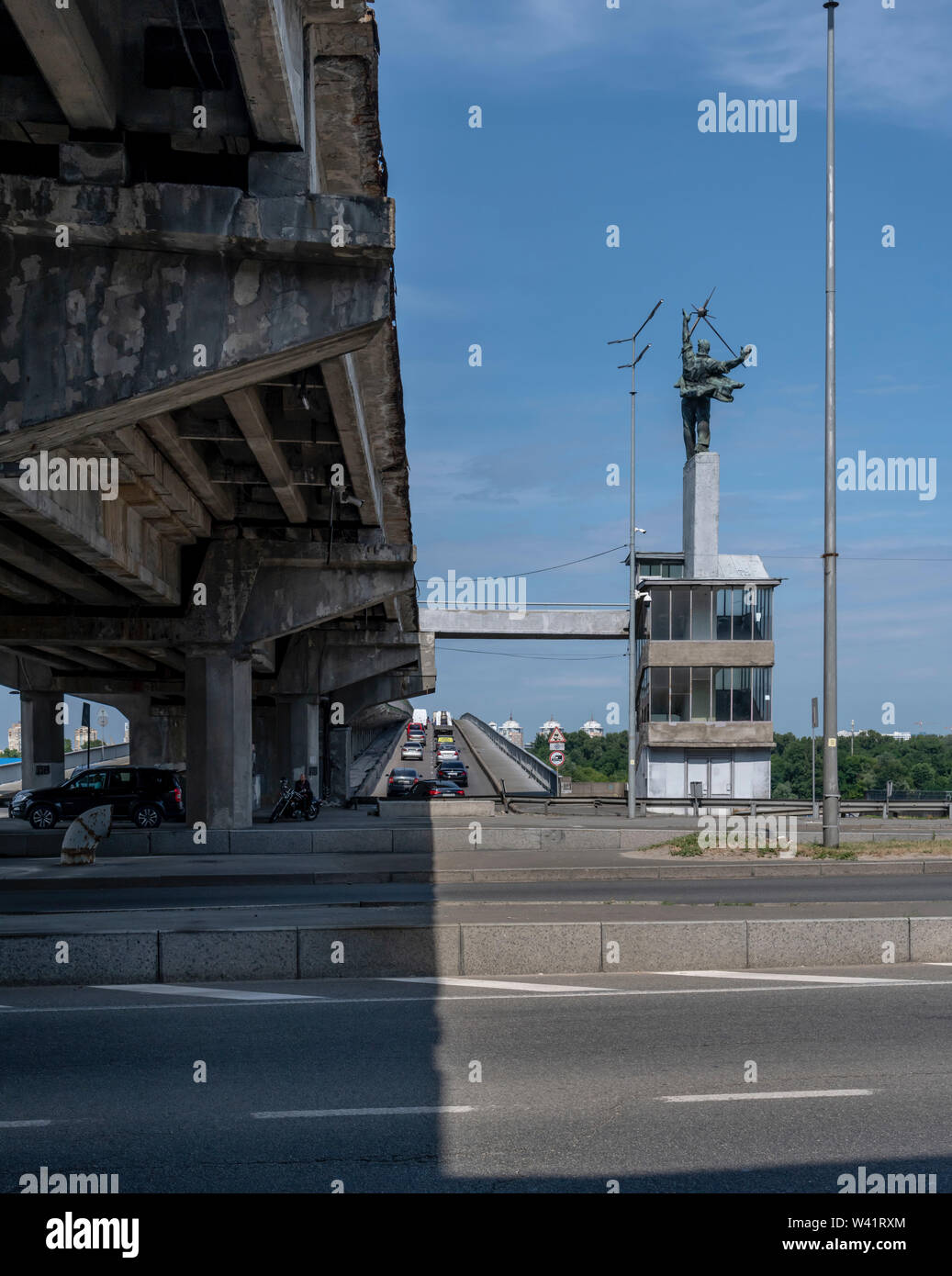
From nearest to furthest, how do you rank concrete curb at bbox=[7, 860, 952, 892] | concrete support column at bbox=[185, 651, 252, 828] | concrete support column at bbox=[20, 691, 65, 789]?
1. concrete curb at bbox=[7, 860, 952, 892]
2. concrete support column at bbox=[185, 651, 252, 828]
3. concrete support column at bbox=[20, 691, 65, 789]

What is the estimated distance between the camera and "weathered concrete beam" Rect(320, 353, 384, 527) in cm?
1393

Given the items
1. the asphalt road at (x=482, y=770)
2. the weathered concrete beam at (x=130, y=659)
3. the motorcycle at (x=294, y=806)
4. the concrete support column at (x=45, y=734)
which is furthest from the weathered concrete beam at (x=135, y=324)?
the concrete support column at (x=45, y=734)

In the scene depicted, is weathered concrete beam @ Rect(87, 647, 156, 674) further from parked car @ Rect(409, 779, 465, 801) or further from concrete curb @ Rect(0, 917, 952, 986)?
concrete curb @ Rect(0, 917, 952, 986)

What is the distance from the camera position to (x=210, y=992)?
34.8 ft

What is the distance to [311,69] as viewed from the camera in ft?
30.7

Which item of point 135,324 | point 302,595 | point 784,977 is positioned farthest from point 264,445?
point 302,595

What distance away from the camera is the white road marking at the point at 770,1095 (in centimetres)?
735

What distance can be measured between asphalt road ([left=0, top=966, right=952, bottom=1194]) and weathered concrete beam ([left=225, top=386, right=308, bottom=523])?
757 cm

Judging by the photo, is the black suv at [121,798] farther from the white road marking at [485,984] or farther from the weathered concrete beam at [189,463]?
the white road marking at [485,984]

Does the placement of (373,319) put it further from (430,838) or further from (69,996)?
(430,838)

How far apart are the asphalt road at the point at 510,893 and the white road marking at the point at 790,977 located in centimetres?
558

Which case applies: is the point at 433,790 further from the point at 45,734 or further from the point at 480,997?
the point at 480,997

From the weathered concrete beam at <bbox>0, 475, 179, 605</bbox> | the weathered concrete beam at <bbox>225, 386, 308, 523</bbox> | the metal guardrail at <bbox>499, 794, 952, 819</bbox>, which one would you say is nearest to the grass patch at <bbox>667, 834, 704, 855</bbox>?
the weathered concrete beam at <bbox>225, 386, 308, 523</bbox>
